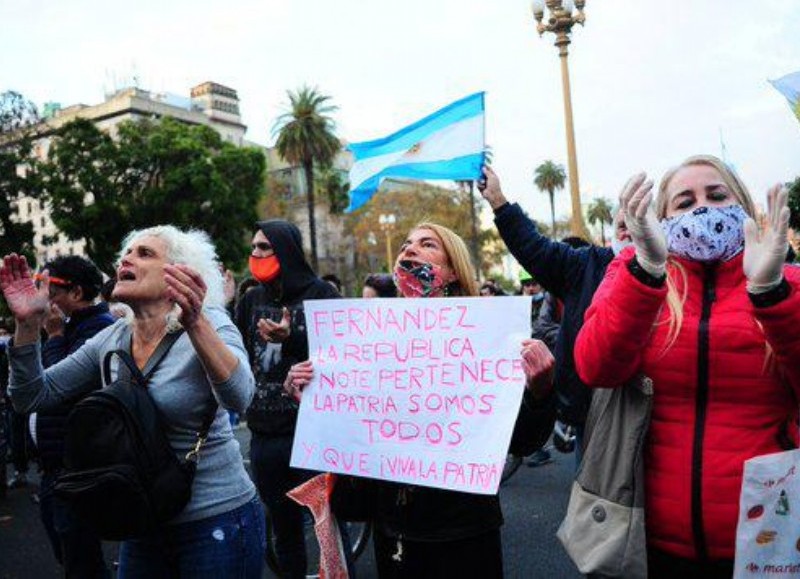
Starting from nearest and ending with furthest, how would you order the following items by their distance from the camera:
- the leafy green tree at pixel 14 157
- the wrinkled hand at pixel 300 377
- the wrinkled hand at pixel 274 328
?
the wrinkled hand at pixel 300 377, the wrinkled hand at pixel 274 328, the leafy green tree at pixel 14 157

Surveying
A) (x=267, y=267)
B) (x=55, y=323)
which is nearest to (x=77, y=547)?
(x=55, y=323)

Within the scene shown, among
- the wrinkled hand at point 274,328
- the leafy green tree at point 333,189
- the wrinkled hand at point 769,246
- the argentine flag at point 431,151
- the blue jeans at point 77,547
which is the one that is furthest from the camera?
the leafy green tree at point 333,189

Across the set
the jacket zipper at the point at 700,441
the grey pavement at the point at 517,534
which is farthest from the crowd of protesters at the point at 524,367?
the grey pavement at the point at 517,534

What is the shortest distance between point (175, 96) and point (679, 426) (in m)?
91.2

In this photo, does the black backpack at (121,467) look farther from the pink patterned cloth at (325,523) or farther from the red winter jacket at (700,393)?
the red winter jacket at (700,393)

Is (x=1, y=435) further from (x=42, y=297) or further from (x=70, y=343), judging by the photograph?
(x=42, y=297)

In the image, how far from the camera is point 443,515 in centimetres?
248

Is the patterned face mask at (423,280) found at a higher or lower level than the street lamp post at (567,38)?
lower

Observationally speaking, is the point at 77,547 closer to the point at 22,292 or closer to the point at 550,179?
the point at 22,292

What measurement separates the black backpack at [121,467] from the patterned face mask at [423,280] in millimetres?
1031

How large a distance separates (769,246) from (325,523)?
1737mm

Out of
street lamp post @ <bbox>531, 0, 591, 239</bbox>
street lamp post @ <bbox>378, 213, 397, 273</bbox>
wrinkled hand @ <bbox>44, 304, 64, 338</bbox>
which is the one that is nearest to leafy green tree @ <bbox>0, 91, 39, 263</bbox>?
street lamp post @ <bbox>378, 213, 397, 273</bbox>

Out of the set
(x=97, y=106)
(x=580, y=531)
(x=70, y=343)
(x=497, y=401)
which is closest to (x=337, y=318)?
(x=497, y=401)

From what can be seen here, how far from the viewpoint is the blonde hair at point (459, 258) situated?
9.36ft
